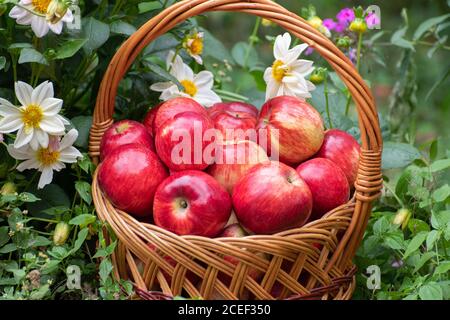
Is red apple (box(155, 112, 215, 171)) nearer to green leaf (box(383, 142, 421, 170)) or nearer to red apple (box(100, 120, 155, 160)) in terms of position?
red apple (box(100, 120, 155, 160))

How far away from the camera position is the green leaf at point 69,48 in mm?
1396

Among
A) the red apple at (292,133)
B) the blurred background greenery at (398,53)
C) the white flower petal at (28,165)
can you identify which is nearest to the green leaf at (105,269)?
the white flower petal at (28,165)

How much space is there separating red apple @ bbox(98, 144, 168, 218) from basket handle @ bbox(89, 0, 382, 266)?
19cm

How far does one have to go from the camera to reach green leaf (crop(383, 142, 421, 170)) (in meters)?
1.75

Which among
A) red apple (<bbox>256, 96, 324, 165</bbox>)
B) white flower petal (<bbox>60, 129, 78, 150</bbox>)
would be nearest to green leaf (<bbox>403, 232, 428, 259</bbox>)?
red apple (<bbox>256, 96, 324, 165</bbox>)

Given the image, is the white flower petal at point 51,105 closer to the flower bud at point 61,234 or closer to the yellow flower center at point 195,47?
the flower bud at point 61,234

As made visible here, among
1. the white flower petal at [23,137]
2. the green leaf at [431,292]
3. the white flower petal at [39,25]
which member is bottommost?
the green leaf at [431,292]

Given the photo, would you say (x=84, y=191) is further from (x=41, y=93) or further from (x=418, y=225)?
(x=418, y=225)

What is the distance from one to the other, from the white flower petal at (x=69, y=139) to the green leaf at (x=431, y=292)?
72 cm

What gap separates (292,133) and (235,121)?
0.12m

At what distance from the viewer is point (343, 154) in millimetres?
1437

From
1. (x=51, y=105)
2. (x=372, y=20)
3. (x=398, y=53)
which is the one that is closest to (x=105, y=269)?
(x=51, y=105)

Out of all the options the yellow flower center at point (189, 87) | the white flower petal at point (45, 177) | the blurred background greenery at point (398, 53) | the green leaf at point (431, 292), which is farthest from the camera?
the blurred background greenery at point (398, 53)
